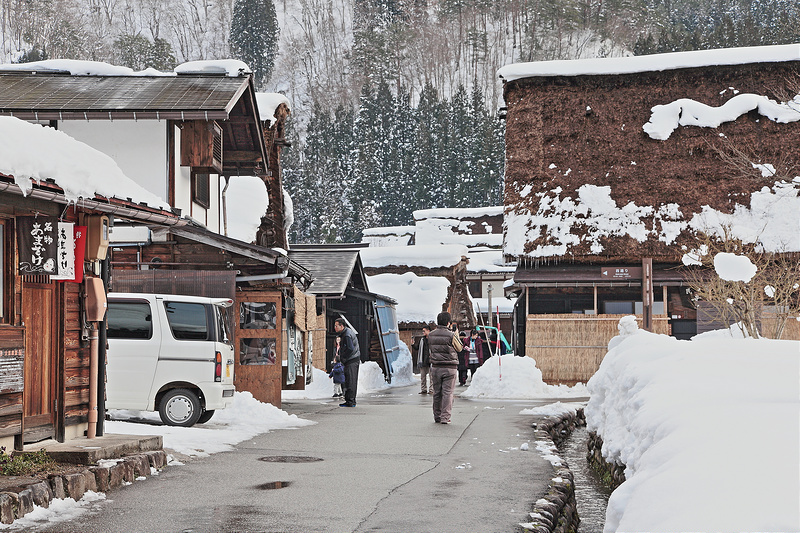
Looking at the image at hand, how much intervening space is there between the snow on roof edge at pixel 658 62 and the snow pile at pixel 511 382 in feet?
26.9

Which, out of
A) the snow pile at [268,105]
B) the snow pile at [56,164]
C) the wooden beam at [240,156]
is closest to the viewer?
the snow pile at [56,164]

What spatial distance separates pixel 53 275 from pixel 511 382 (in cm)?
1434

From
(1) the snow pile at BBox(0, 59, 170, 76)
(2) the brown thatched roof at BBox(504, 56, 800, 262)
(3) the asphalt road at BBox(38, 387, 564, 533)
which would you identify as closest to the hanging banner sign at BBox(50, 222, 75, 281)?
(3) the asphalt road at BBox(38, 387, 564, 533)

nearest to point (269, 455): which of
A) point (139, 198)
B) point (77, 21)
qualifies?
point (139, 198)

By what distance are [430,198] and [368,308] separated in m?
38.4

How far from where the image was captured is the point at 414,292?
38000mm

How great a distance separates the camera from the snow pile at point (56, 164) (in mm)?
6766

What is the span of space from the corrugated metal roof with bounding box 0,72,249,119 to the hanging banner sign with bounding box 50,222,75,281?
6.68 meters

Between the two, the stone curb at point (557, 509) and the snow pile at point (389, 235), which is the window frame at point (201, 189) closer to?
the stone curb at point (557, 509)

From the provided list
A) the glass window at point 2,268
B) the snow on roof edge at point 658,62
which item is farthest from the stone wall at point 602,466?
the snow on roof edge at point 658,62

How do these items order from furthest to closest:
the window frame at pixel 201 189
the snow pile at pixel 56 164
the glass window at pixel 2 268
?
1. the window frame at pixel 201 189
2. the glass window at pixel 2 268
3. the snow pile at pixel 56 164

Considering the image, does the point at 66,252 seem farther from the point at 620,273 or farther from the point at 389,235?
the point at 389,235

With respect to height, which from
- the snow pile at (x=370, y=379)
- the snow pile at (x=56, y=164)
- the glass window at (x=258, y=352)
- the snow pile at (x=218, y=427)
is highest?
the snow pile at (x=56, y=164)

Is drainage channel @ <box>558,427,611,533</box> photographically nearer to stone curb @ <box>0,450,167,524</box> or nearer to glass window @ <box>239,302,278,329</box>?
stone curb @ <box>0,450,167,524</box>
